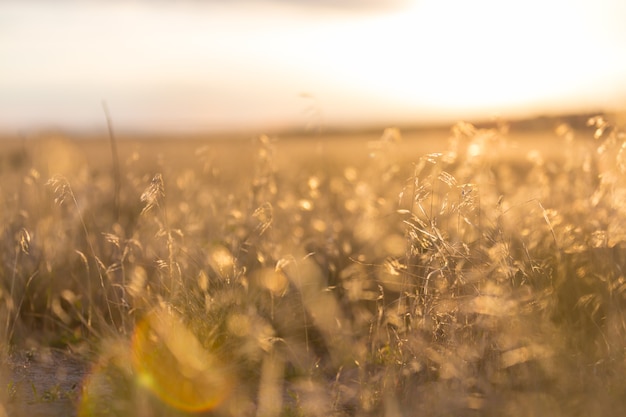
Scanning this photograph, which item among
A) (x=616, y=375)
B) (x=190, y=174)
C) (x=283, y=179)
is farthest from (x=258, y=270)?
(x=283, y=179)

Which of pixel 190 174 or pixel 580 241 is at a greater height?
pixel 580 241

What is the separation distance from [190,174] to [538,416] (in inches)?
159

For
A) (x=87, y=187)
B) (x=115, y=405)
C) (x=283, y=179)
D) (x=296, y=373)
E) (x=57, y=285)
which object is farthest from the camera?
(x=283, y=179)

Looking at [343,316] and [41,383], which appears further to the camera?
[343,316]

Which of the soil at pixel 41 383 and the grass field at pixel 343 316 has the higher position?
the grass field at pixel 343 316

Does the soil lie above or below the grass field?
below

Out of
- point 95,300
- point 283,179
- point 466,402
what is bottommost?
point 283,179

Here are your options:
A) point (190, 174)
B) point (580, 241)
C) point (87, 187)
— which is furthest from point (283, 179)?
point (580, 241)

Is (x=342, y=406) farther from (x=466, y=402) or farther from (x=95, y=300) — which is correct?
(x=95, y=300)

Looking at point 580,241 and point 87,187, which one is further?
point 87,187

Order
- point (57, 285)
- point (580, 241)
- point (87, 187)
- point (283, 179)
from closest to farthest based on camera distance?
point (580, 241) < point (57, 285) < point (87, 187) < point (283, 179)

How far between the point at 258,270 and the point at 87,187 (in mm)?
2007

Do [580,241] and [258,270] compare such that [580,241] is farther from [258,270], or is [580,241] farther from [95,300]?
[95,300]

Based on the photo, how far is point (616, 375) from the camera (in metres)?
2.44
